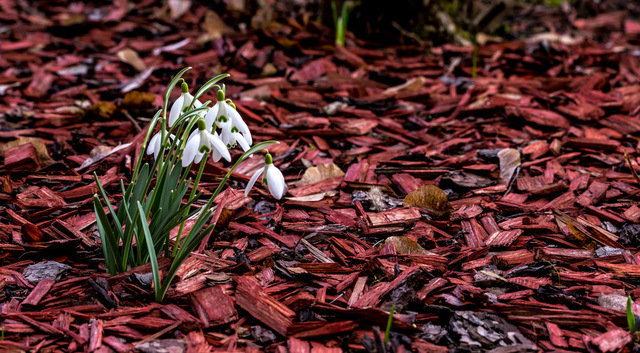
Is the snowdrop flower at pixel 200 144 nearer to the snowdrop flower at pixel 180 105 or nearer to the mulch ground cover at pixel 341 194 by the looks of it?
the snowdrop flower at pixel 180 105

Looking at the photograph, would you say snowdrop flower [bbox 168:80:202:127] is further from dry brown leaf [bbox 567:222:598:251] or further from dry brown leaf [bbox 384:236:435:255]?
dry brown leaf [bbox 567:222:598:251]

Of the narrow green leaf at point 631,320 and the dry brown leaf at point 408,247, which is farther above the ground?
the narrow green leaf at point 631,320

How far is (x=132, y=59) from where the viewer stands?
4.20 metres

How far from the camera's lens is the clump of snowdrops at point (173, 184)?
1725mm

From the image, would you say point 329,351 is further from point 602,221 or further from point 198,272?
point 602,221

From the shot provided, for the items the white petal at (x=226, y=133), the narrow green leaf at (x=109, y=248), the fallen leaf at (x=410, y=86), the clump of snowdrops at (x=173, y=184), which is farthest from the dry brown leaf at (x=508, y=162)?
the narrow green leaf at (x=109, y=248)

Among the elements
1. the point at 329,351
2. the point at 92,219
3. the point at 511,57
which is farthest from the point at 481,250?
the point at 511,57

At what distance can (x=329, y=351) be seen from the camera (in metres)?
1.73

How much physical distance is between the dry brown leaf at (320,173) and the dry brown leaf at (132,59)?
1.95m

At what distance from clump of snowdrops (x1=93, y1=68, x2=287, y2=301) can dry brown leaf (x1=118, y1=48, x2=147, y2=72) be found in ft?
7.64

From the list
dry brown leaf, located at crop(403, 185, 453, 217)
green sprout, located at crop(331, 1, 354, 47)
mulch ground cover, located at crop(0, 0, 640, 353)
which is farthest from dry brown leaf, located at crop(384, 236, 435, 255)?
green sprout, located at crop(331, 1, 354, 47)

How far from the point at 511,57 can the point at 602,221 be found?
7.52 ft

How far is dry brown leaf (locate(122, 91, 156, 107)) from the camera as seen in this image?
11.1ft

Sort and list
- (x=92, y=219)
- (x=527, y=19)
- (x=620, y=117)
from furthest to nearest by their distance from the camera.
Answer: (x=527, y=19) → (x=620, y=117) → (x=92, y=219)
